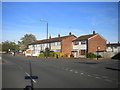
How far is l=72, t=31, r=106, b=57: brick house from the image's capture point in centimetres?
A: 4453

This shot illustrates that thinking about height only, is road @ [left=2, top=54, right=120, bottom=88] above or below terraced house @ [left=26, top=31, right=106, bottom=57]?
below

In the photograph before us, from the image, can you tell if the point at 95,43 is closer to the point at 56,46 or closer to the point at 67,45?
the point at 67,45

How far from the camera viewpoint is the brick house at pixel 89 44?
146ft

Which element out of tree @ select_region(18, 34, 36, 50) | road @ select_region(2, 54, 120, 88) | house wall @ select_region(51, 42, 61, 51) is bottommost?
road @ select_region(2, 54, 120, 88)

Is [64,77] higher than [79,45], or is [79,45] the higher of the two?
[79,45]

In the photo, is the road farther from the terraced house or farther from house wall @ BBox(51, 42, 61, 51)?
house wall @ BBox(51, 42, 61, 51)

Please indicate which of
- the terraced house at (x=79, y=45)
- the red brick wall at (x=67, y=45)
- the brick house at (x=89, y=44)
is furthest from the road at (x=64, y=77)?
the red brick wall at (x=67, y=45)

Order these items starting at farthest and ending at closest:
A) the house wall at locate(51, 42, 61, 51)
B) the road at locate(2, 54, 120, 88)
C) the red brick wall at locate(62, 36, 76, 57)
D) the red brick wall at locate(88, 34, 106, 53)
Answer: the house wall at locate(51, 42, 61, 51), the red brick wall at locate(62, 36, 76, 57), the red brick wall at locate(88, 34, 106, 53), the road at locate(2, 54, 120, 88)

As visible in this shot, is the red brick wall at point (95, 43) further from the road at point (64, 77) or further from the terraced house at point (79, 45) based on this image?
the road at point (64, 77)

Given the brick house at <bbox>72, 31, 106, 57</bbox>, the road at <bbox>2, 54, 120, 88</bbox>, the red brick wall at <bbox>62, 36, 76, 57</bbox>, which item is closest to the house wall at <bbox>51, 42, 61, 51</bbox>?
the red brick wall at <bbox>62, 36, 76, 57</bbox>

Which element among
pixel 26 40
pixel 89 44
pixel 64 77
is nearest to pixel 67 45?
pixel 89 44

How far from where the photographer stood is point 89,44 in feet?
146

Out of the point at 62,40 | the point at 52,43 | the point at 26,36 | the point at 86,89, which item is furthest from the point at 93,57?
the point at 26,36

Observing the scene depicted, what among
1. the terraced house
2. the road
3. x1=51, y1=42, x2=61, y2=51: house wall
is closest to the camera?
the road
